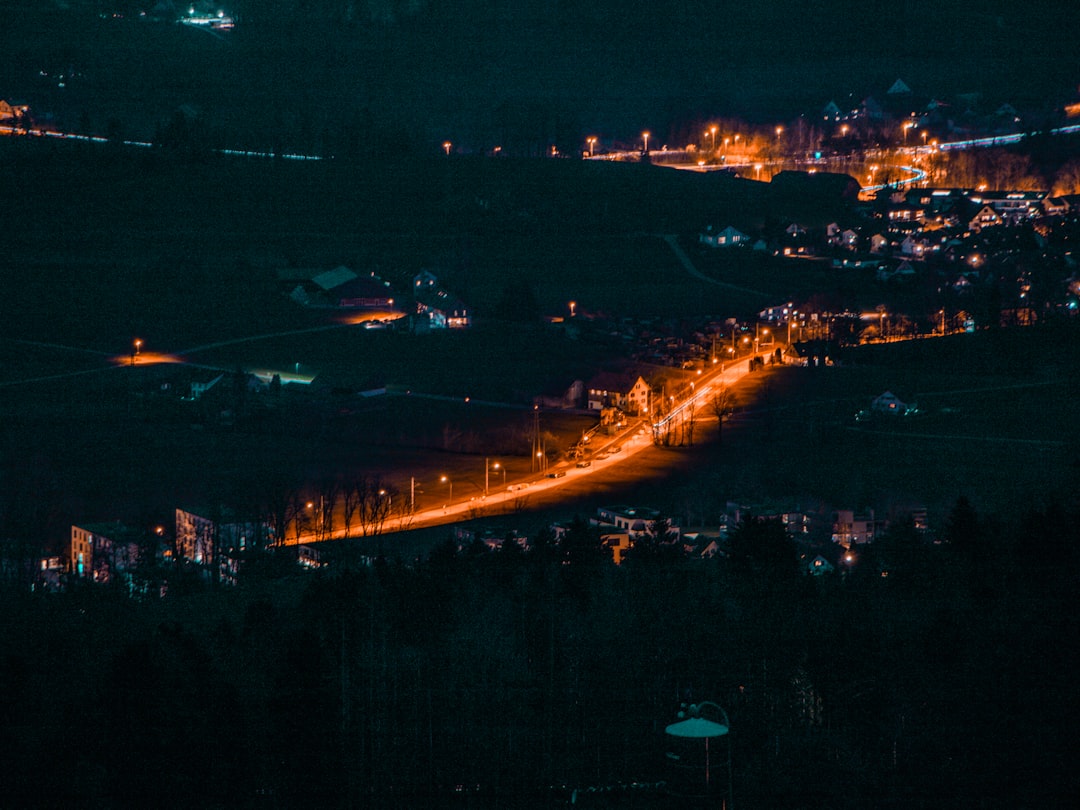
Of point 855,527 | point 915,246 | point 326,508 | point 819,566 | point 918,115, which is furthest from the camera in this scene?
point 918,115

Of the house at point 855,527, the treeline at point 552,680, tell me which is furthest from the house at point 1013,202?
the treeline at point 552,680

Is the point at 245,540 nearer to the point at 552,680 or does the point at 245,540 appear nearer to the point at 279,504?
the point at 279,504

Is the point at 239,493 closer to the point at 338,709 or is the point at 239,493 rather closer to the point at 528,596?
the point at 528,596

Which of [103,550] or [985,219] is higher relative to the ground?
[985,219]

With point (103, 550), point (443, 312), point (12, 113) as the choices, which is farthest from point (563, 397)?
point (12, 113)

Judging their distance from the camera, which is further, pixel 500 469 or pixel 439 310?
pixel 439 310

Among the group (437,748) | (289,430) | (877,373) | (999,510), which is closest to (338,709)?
(437,748)

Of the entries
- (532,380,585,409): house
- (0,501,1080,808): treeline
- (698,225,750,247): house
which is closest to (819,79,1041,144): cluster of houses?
(698,225,750,247): house

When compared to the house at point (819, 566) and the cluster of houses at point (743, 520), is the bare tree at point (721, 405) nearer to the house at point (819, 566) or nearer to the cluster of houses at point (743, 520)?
the cluster of houses at point (743, 520)
